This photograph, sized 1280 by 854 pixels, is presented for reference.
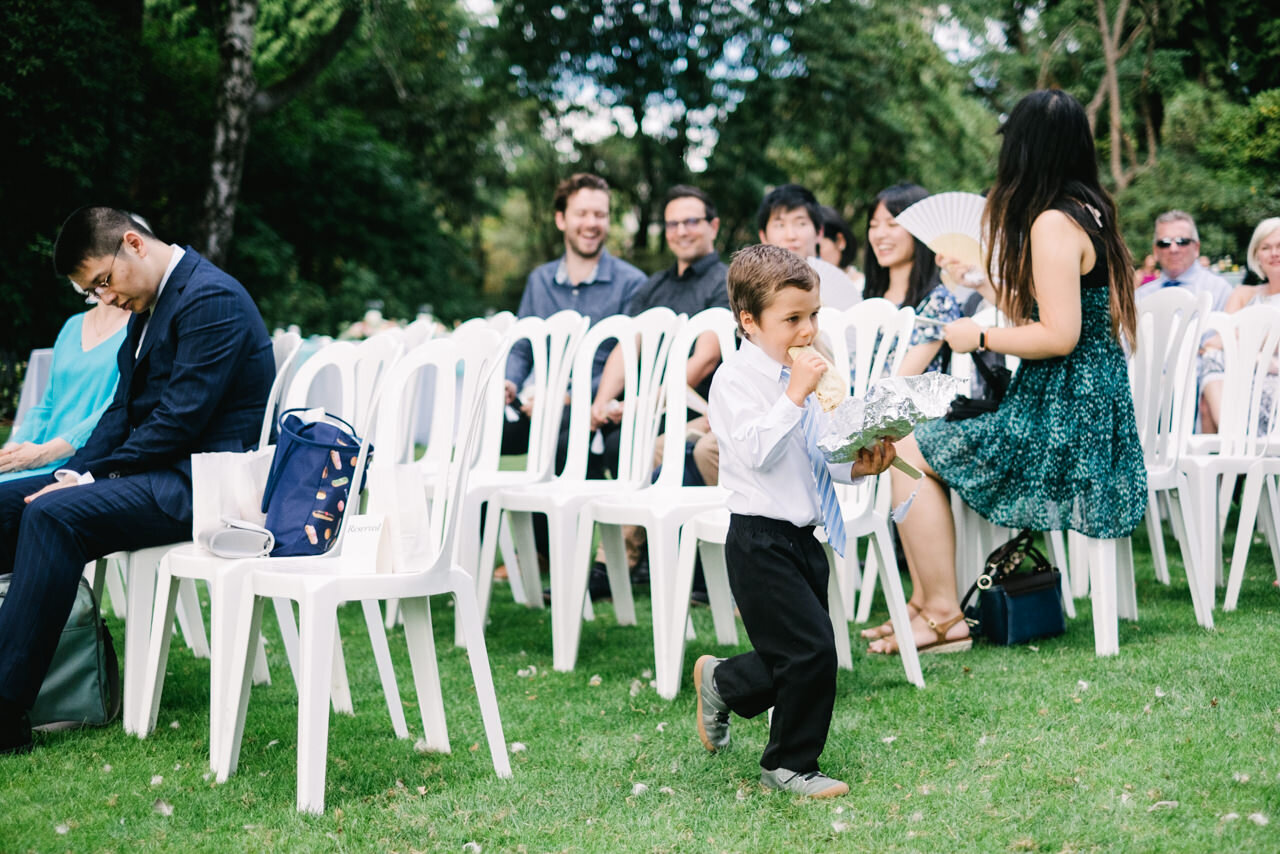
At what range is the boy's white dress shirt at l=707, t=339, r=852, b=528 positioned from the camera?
9.29ft

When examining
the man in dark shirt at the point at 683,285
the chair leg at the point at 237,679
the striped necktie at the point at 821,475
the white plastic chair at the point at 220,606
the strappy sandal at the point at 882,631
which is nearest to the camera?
the striped necktie at the point at 821,475

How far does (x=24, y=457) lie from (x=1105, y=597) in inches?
140

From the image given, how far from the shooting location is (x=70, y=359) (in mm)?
4324

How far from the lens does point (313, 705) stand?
2.85m

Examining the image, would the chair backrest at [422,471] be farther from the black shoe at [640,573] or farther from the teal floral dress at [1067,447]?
the black shoe at [640,573]

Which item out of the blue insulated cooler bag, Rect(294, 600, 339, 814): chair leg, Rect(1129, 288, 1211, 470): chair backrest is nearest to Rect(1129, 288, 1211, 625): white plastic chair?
Rect(1129, 288, 1211, 470): chair backrest

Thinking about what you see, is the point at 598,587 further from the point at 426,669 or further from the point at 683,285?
the point at 426,669

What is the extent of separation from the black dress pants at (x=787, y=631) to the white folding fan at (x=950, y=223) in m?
1.66

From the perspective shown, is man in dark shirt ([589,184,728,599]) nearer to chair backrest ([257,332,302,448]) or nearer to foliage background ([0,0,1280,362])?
chair backrest ([257,332,302,448])

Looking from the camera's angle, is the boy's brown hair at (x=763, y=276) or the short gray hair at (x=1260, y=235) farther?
the short gray hair at (x=1260, y=235)

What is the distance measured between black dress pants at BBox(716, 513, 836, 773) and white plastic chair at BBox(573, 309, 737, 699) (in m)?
0.84

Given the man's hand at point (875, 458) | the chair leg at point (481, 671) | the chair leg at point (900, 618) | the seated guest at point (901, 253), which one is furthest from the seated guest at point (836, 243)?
the chair leg at point (481, 671)

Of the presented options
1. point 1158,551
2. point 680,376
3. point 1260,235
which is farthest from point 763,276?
point 1260,235

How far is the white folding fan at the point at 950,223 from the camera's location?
4152mm
